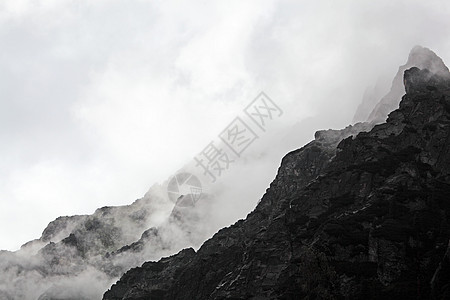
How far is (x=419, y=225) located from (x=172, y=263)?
94518mm

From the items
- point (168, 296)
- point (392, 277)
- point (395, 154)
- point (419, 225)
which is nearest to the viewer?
point (392, 277)

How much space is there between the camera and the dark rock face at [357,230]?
108562 millimetres

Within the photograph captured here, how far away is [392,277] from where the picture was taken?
4190 inches

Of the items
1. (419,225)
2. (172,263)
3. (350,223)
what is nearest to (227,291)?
(350,223)

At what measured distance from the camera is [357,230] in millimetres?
118250

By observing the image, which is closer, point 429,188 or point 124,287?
point 429,188

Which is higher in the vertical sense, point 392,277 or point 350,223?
point 350,223

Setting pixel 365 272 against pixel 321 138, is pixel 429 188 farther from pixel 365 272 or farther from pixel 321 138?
pixel 321 138

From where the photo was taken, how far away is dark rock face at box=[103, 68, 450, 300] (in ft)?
356

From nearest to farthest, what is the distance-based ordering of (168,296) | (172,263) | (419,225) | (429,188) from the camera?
(419,225) → (429,188) → (168,296) → (172,263)

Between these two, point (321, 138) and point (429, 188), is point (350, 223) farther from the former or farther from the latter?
point (321, 138)

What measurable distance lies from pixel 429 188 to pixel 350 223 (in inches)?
800

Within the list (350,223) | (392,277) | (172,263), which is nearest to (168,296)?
(172,263)

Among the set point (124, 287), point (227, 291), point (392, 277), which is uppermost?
point (124, 287)
